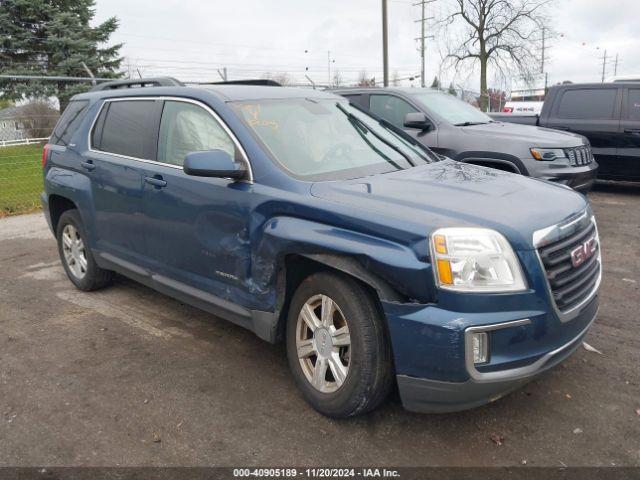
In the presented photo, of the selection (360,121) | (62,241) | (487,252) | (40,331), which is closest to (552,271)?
(487,252)

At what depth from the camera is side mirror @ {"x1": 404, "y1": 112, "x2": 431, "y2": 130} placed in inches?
281

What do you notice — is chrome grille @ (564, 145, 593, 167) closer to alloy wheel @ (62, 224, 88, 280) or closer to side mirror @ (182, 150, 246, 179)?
side mirror @ (182, 150, 246, 179)

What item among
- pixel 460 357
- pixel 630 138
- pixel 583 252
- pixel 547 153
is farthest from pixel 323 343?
pixel 630 138

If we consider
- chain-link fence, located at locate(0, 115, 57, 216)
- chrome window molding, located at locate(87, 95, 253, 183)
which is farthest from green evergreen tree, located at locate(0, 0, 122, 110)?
chrome window molding, located at locate(87, 95, 253, 183)

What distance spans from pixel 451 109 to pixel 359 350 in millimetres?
5891

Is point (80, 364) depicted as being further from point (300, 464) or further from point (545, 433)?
point (545, 433)

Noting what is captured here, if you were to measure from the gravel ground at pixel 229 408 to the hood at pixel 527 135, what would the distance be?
2.83 m

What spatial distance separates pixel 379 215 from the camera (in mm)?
2771

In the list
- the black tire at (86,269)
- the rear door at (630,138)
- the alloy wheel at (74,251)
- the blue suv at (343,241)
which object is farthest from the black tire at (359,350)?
the rear door at (630,138)

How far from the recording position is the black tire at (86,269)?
5.09 metres

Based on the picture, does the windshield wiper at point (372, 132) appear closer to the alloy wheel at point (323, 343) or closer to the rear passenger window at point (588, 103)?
the alloy wheel at point (323, 343)

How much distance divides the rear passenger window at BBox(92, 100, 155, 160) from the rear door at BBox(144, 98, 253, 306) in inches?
8.4

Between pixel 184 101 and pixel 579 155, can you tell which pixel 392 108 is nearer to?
pixel 579 155

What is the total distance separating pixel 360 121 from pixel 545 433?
7.98 feet
